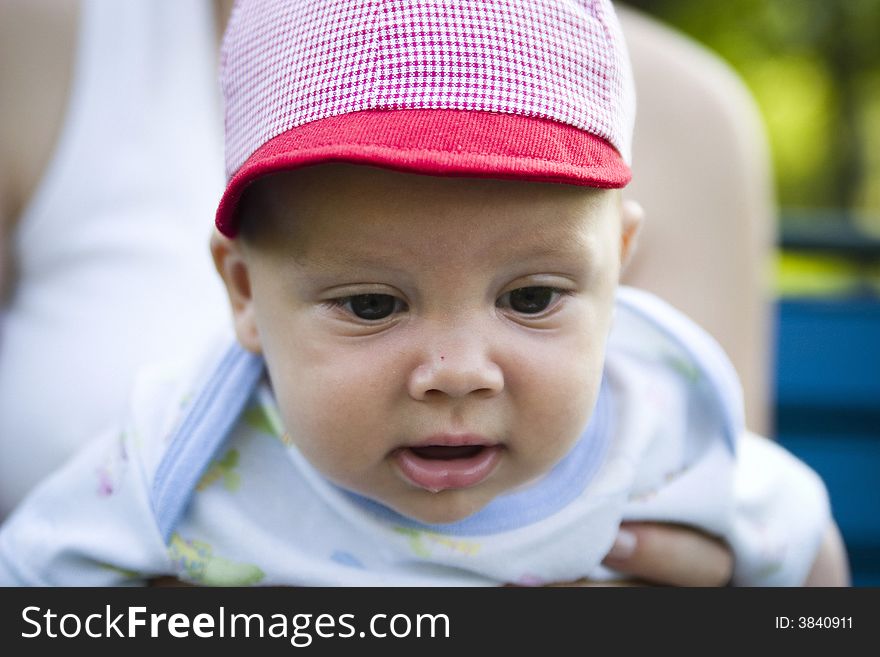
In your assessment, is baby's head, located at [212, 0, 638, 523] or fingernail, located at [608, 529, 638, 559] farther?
fingernail, located at [608, 529, 638, 559]

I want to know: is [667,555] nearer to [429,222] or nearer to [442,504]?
[442,504]

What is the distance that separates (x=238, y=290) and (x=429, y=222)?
0.95 feet

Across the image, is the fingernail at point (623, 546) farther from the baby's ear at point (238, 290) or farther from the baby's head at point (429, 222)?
the baby's ear at point (238, 290)

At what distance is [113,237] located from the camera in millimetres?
1451

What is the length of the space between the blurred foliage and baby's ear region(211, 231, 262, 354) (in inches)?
326

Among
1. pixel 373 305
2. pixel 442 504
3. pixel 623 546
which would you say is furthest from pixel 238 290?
pixel 623 546

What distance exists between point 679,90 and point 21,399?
1140 millimetres

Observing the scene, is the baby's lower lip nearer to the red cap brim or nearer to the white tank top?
the red cap brim

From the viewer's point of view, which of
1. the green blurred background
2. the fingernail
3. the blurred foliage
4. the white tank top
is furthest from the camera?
the blurred foliage

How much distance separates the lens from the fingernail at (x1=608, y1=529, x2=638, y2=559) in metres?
1.12

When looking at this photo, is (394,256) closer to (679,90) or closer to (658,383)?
(658,383)

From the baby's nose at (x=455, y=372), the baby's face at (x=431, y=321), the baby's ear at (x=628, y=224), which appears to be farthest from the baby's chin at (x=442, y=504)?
the baby's ear at (x=628, y=224)

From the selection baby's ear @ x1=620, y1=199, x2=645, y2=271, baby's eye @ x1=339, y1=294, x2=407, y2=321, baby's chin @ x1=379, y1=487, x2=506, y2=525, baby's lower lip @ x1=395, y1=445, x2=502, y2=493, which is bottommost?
baby's chin @ x1=379, y1=487, x2=506, y2=525

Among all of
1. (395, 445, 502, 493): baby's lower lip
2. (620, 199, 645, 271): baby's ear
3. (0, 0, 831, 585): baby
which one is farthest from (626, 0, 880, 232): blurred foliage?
(395, 445, 502, 493): baby's lower lip
